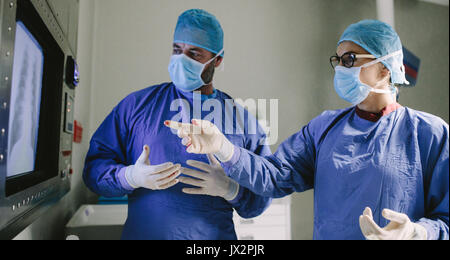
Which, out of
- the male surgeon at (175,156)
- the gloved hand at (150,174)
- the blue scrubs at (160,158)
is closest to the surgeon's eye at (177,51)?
the male surgeon at (175,156)

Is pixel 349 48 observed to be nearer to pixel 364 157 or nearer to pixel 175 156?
pixel 364 157

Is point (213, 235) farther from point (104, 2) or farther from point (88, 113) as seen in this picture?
point (104, 2)

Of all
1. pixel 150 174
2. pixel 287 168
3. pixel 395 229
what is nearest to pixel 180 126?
pixel 150 174

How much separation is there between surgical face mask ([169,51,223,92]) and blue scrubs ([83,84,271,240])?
3 cm

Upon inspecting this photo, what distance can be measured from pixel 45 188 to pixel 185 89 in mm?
541

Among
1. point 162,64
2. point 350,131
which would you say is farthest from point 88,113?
point 350,131

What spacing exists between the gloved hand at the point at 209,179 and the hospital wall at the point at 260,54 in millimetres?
234

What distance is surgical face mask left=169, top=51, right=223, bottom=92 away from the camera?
1182mm

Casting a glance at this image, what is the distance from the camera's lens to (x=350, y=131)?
116 centimetres

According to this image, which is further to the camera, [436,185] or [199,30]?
[199,30]

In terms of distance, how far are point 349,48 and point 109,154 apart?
2.98 ft

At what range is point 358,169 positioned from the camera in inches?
43.1

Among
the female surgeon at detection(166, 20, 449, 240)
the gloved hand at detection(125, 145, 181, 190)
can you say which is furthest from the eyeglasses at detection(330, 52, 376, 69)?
the gloved hand at detection(125, 145, 181, 190)

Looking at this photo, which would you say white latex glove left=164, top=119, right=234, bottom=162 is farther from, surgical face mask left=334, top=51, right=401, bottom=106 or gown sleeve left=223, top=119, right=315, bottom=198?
surgical face mask left=334, top=51, right=401, bottom=106
